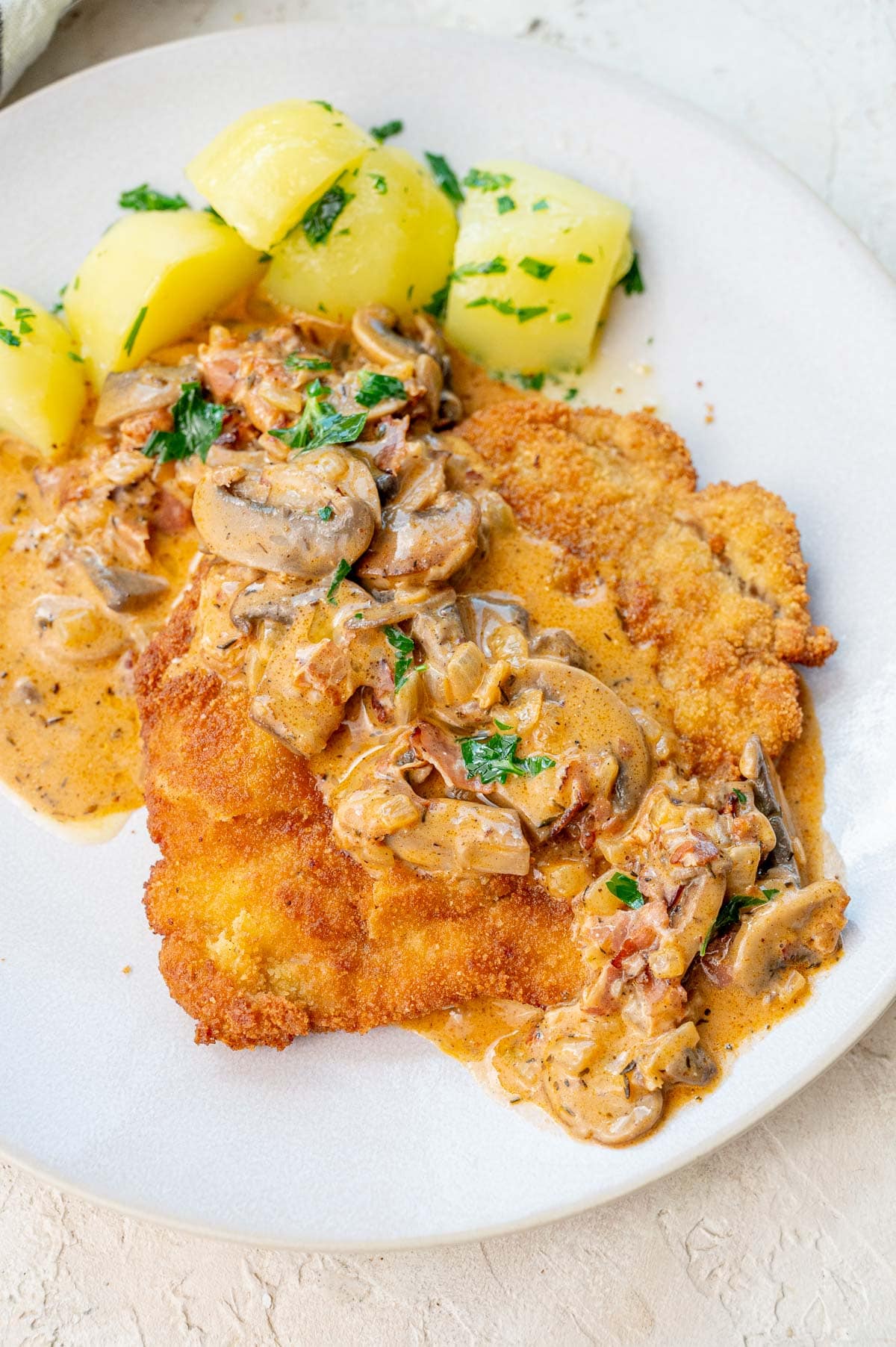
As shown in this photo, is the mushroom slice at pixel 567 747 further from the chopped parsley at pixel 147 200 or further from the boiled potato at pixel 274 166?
the chopped parsley at pixel 147 200

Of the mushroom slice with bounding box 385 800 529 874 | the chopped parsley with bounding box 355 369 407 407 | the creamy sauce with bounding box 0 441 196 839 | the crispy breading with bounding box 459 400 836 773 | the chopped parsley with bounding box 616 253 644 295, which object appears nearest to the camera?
the mushroom slice with bounding box 385 800 529 874

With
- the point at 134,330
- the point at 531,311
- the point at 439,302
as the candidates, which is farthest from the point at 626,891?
the point at 134,330

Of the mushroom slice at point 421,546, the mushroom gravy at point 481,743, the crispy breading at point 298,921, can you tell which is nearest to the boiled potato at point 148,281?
the mushroom gravy at point 481,743

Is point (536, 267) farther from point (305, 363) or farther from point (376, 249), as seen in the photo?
point (305, 363)

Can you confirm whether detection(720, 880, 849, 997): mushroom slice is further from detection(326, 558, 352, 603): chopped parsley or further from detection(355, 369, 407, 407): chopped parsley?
detection(355, 369, 407, 407): chopped parsley

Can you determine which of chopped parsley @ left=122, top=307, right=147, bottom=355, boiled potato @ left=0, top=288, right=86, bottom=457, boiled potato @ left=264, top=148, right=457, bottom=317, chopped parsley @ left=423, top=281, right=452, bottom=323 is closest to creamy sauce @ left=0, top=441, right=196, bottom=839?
boiled potato @ left=0, top=288, right=86, bottom=457

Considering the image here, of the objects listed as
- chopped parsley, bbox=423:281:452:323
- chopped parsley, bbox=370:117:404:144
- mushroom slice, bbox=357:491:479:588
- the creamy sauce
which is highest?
chopped parsley, bbox=370:117:404:144

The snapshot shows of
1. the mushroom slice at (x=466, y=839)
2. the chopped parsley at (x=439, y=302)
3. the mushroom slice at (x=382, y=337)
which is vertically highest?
the chopped parsley at (x=439, y=302)
